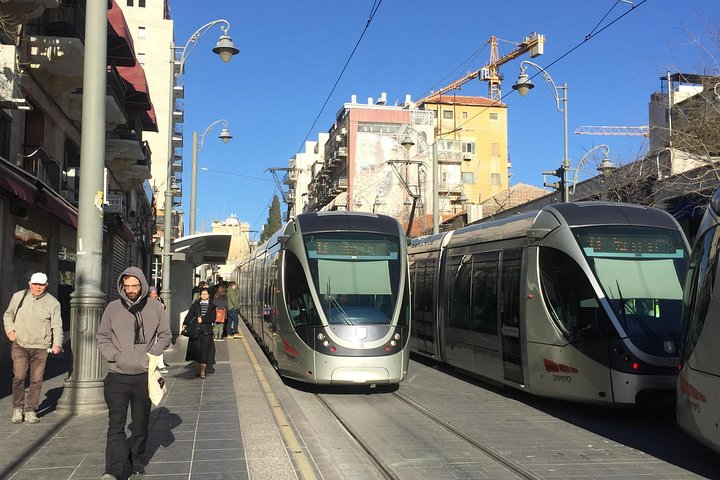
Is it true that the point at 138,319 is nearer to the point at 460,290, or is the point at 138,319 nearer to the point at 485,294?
the point at 485,294

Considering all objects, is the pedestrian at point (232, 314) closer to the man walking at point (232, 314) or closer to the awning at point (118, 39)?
the man walking at point (232, 314)

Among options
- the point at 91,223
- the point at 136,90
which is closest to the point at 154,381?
the point at 91,223

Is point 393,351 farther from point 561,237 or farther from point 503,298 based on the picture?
point 561,237

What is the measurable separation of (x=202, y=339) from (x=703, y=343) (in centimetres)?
913

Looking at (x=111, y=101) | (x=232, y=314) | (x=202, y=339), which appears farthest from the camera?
(x=232, y=314)

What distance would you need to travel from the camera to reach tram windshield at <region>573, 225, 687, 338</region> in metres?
10.1

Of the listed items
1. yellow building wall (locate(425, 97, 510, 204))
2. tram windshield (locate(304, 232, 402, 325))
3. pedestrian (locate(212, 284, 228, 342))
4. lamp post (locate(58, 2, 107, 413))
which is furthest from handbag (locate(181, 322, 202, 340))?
yellow building wall (locate(425, 97, 510, 204))

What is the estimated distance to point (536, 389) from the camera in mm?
10852

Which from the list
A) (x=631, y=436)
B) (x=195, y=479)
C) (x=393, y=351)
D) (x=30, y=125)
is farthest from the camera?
(x=30, y=125)

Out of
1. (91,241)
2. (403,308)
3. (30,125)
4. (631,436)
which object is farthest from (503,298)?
(30,125)

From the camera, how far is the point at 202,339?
13.6 meters

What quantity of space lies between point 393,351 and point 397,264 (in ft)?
5.28

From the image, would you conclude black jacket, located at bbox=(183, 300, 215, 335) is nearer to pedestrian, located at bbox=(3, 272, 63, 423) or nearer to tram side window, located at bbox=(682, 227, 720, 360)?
pedestrian, located at bbox=(3, 272, 63, 423)

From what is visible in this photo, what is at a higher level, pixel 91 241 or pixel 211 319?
pixel 91 241
